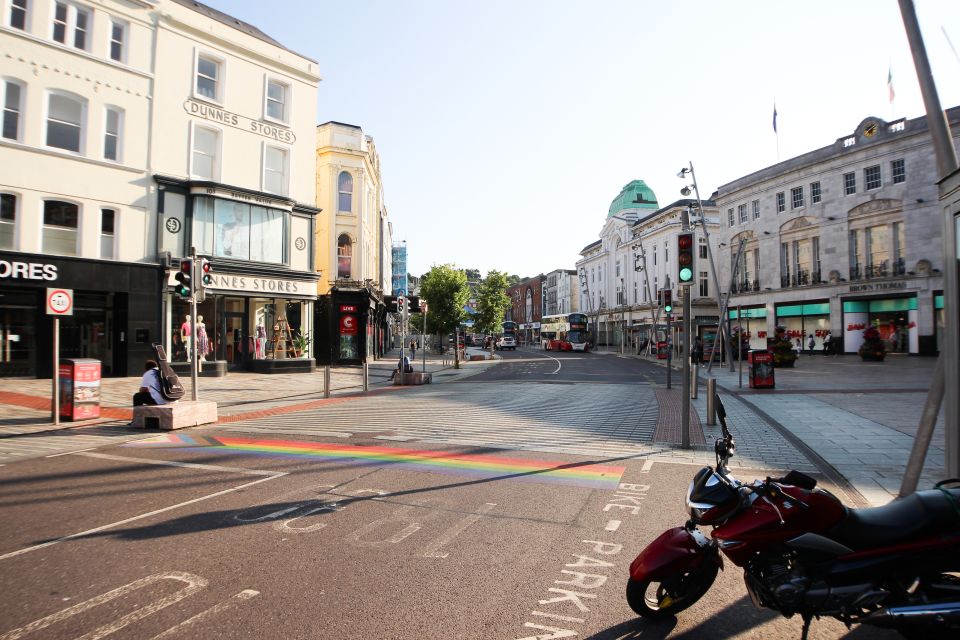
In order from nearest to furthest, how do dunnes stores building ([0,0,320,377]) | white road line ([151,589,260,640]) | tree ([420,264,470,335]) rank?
white road line ([151,589,260,640])
dunnes stores building ([0,0,320,377])
tree ([420,264,470,335])

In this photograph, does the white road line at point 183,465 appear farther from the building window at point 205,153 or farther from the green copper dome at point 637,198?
the green copper dome at point 637,198

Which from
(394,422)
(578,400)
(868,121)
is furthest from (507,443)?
(868,121)

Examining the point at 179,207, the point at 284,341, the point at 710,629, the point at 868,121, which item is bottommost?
the point at 710,629

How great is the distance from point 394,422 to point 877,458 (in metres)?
8.16

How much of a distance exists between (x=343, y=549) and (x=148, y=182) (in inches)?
791

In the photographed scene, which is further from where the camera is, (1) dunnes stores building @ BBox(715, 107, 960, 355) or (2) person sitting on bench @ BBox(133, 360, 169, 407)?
(1) dunnes stores building @ BBox(715, 107, 960, 355)

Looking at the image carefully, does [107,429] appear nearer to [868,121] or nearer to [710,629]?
[710,629]

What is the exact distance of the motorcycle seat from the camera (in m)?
2.80

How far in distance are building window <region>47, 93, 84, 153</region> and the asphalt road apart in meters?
15.2

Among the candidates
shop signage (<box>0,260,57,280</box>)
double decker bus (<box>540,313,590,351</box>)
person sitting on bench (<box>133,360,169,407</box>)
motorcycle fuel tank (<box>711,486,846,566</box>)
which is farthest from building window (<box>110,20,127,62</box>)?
double decker bus (<box>540,313,590,351</box>)

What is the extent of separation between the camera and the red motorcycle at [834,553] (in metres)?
2.78

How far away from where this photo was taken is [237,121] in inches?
885

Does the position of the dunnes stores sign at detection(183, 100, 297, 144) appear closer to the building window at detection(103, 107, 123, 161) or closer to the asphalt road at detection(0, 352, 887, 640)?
the building window at detection(103, 107, 123, 161)

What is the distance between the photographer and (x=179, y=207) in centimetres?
2048
